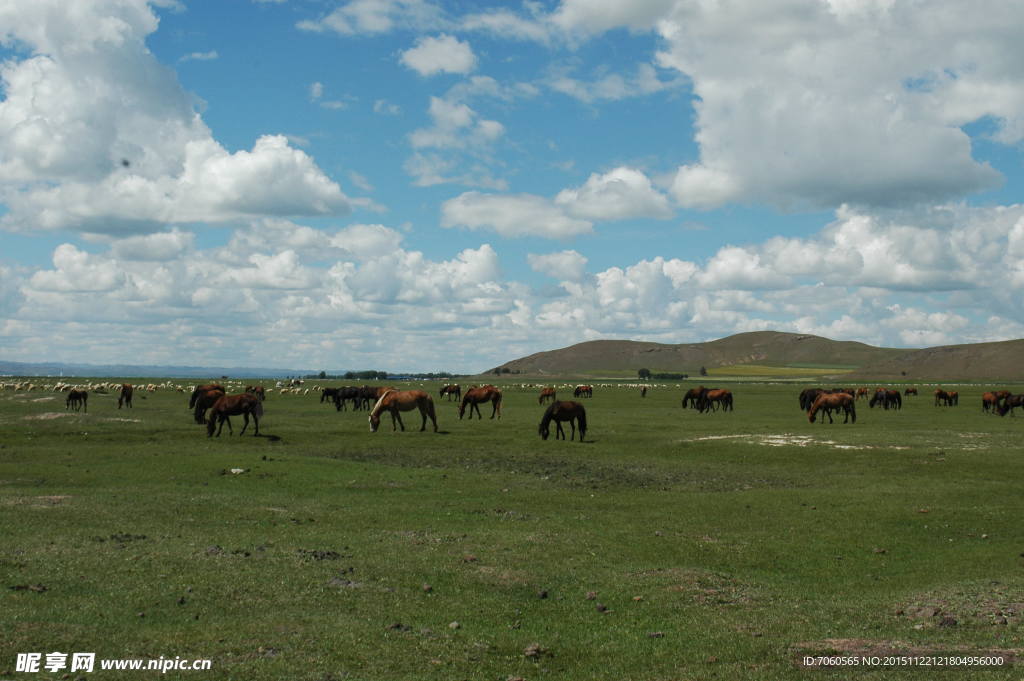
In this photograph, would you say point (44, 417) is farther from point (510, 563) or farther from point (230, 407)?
point (510, 563)

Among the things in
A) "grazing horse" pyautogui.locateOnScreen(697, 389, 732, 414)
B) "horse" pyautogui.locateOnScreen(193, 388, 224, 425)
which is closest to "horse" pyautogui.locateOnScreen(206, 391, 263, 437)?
"horse" pyautogui.locateOnScreen(193, 388, 224, 425)

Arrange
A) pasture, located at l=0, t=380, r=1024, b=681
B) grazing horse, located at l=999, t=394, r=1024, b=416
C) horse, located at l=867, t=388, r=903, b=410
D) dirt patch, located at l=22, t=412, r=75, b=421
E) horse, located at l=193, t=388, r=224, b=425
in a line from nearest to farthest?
pasture, located at l=0, t=380, r=1024, b=681, horse, located at l=193, t=388, r=224, b=425, dirt patch, located at l=22, t=412, r=75, b=421, grazing horse, located at l=999, t=394, r=1024, b=416, horse, located at l=867, t=388, r=903, b=410

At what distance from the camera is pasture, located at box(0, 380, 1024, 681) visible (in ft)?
30.6

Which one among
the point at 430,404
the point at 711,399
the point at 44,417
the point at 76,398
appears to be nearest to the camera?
the point at 430,404

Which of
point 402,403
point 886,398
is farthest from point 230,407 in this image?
point 886,398

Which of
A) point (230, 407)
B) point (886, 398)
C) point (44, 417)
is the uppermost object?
point (230, 407)

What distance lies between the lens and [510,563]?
45.2 feet

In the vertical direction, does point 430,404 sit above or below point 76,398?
above

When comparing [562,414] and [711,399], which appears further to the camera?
[711,399]

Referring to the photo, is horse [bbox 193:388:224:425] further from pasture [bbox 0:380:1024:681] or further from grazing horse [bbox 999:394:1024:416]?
grazing horse [bbox 999:394:1024:416]

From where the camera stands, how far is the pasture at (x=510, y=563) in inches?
367

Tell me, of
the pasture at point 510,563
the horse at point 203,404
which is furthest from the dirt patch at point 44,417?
the pasture at point 510,563

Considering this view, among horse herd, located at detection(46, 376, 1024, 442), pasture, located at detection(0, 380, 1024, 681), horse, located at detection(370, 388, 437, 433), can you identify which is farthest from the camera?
horse, located at detection(370, 388, 437, 433)

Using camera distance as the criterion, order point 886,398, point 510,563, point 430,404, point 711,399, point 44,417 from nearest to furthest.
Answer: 1. point 510,563
2. point 430,404
3. point 44,417
4. point 711,399
5. point 886,398
